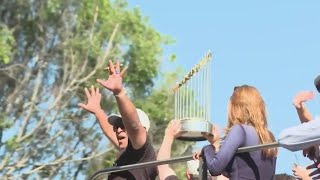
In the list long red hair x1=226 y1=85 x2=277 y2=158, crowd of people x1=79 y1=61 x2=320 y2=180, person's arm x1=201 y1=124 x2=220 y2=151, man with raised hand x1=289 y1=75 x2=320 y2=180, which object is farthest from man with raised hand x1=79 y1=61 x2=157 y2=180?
A: man with raised hand x1=289 y1=75 x2=320 y2=180

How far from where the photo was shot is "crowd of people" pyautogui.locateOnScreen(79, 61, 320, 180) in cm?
546

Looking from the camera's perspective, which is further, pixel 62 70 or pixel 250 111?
pixel 62 70

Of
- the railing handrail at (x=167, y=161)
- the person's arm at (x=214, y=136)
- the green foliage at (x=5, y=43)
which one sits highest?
the green foliage at (x=5, y=43)

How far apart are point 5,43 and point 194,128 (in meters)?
17.1

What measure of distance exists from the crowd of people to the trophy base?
32 cm

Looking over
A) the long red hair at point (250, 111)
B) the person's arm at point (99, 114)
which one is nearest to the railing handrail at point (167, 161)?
the long red hair at point (250, 111)

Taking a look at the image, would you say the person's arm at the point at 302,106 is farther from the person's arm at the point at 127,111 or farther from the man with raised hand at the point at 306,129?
the person's arm at the point at 127,111

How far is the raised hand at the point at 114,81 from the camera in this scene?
5852 millimetres

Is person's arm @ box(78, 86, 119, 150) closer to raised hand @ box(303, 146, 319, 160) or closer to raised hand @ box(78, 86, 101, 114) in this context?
raised hand @ box(78, 86, 101, 114)

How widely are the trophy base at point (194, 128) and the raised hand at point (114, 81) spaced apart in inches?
42.1

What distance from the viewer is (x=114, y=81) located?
5.88 meters

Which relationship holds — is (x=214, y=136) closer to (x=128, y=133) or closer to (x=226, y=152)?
(x=128, y=133)

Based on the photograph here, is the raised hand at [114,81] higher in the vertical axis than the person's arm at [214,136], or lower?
higher

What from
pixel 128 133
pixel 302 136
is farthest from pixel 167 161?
pixel 302 136
